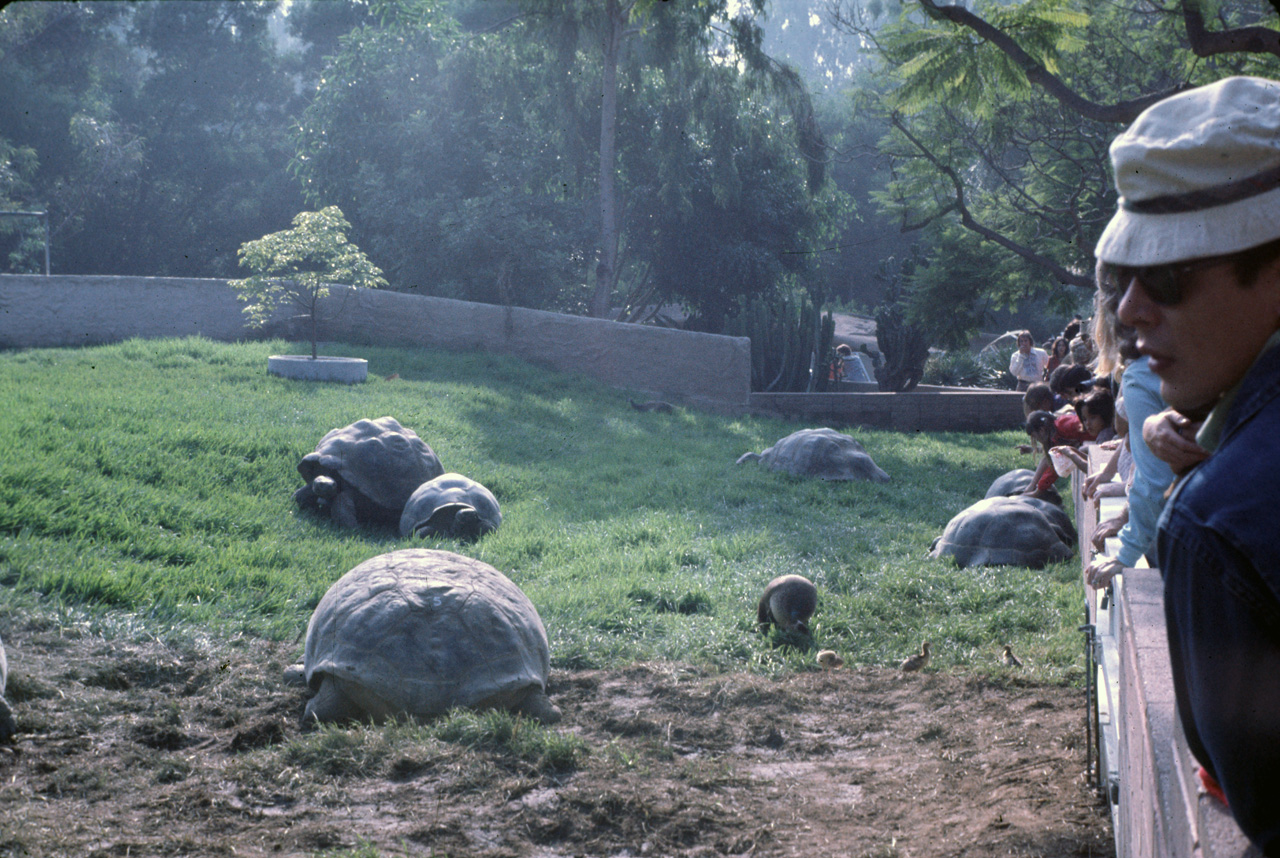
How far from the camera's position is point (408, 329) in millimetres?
18500

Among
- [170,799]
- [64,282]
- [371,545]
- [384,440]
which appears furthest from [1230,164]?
[64,282]

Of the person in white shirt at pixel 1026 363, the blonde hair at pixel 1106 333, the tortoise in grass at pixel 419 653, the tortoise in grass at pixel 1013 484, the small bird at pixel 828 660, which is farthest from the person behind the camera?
the person in white shirt at pixel 1026 363

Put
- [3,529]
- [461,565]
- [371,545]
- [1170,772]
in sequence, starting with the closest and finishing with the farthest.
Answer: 1. [1170,772]
2. [461,565]
3. [3,529]
4. [371,545]

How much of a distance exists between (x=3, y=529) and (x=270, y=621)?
7.09 feet

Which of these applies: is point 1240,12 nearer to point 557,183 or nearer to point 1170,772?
point 557,183

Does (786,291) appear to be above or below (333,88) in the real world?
below

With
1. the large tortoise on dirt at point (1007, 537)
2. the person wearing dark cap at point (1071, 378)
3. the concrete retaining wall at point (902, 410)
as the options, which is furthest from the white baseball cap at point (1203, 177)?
the concrete retaining wall at point (902, 410)

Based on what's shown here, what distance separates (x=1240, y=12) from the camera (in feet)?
58.3

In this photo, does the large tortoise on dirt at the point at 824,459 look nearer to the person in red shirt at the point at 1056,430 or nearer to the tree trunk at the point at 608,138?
the person in red shirt at the point at 1056,430

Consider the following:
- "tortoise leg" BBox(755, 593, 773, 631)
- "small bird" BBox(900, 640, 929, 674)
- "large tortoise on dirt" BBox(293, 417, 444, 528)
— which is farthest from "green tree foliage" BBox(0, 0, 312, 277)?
"small bird" BBox(900, 640, 929, 674)

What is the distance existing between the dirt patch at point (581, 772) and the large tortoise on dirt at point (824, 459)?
6138 mm

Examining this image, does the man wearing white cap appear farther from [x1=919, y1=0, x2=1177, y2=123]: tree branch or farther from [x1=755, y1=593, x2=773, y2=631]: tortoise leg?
[x1=919, y1=0, x2=1177, y2=123]: tree branch

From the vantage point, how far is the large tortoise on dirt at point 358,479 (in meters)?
8.60

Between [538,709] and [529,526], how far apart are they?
392 cm
